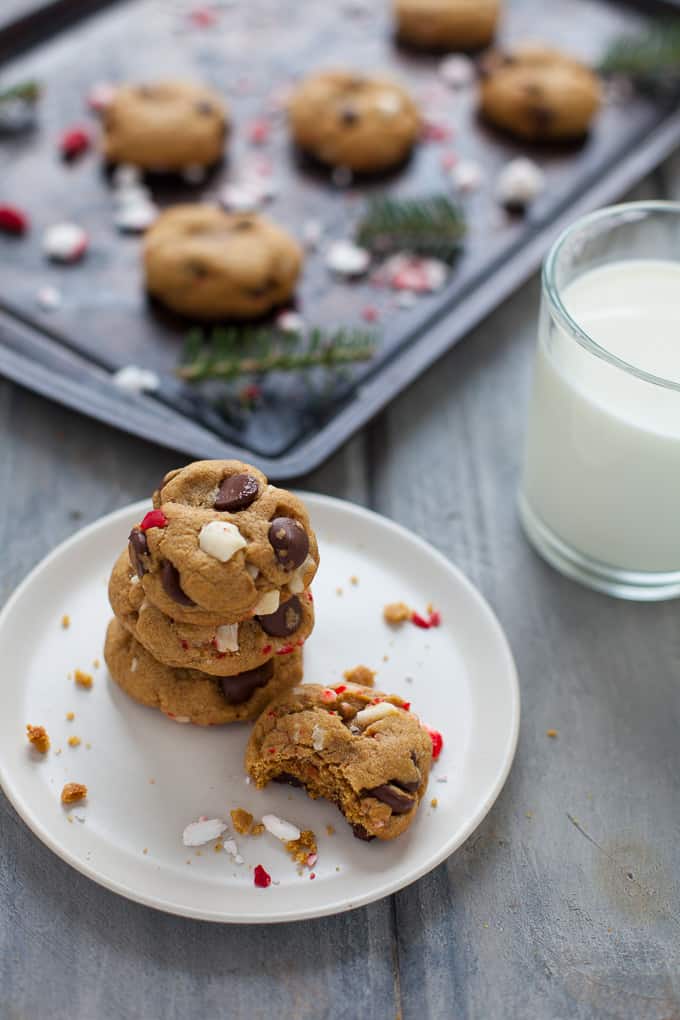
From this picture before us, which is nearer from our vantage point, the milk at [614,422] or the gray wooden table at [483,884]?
the gray wooden table at [483,884]

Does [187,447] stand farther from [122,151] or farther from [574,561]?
[122,151]

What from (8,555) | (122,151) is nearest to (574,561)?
(8,555)

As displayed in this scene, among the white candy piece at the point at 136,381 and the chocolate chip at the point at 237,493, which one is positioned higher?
the chocolate chip at the point at 237,493

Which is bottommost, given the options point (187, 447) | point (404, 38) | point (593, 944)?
point (593, 944)

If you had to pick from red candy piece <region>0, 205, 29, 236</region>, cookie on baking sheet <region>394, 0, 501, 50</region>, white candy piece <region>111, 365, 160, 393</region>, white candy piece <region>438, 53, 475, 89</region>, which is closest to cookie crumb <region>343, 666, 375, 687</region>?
white candy piece <region>111, 365, 160, 393</region>

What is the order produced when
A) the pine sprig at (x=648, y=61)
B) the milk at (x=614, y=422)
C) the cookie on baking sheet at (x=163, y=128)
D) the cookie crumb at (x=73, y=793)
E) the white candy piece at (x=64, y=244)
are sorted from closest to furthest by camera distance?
the cookie crumb at (x=73, y=793), the milk at (x=614, y=422), the white candy piece at (x=64, y=244), the cookie on baking sheet at (x=163, y=128), the pine sprig at (x=648, y=61)

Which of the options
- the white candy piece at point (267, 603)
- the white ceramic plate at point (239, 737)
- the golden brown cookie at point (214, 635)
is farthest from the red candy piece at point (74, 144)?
the white candy piece at point (267, 603)

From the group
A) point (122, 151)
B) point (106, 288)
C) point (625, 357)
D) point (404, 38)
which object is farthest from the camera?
point (404, 38)

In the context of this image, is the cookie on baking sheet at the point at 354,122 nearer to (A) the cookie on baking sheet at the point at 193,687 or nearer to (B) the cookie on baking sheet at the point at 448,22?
(B) the cookie on baking sheet at the point at 448,22
